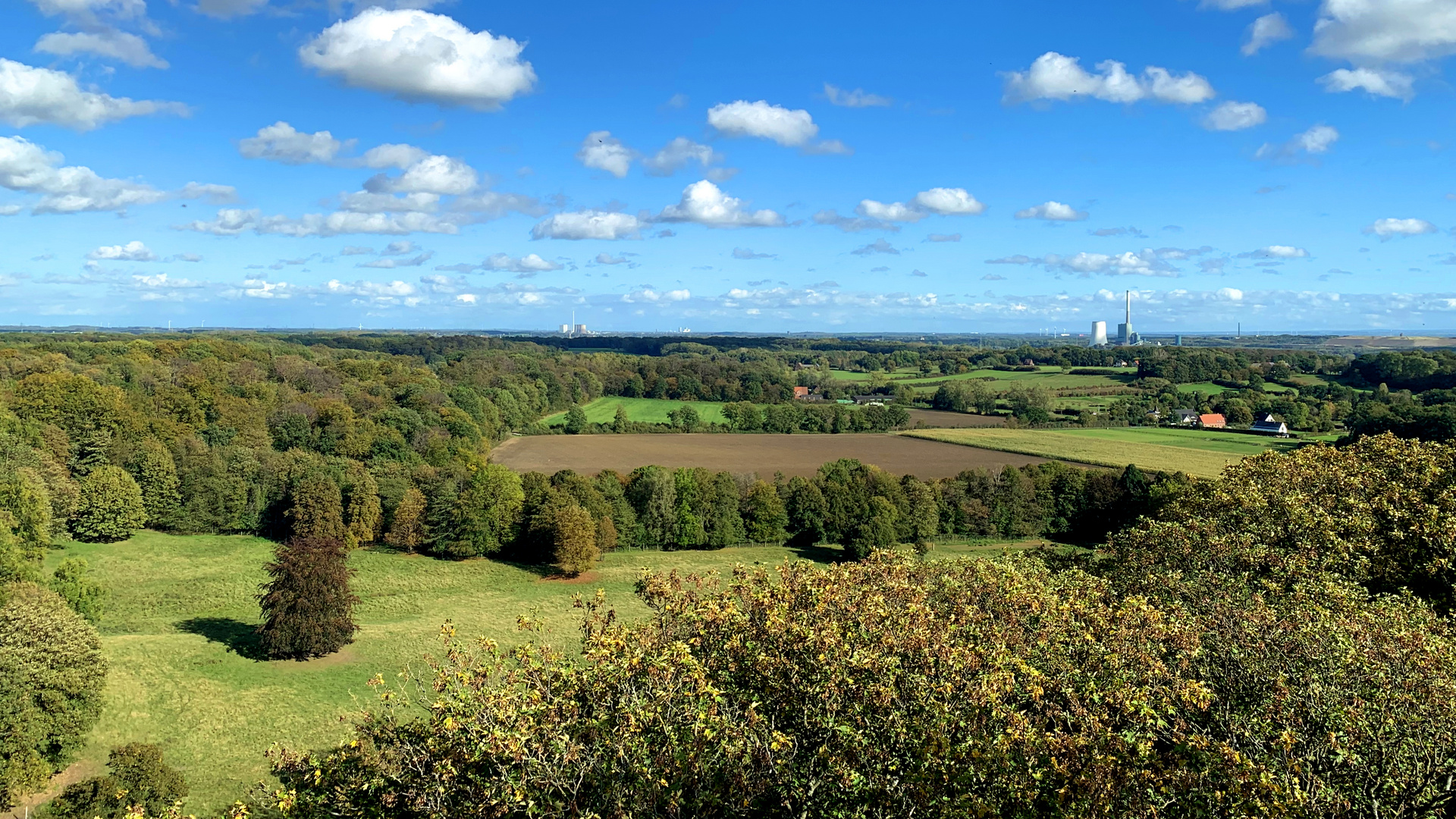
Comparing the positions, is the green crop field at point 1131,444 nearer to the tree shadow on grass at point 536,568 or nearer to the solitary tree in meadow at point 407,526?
the tree shadow on grass at point 536,568

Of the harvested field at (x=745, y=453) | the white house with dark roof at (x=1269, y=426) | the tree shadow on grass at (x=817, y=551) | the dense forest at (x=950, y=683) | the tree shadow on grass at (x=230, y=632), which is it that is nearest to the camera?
the dense forest at (x=950, y=683)

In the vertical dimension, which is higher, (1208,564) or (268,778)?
(1208,564)

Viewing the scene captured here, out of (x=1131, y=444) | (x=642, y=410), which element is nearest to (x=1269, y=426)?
(x=1131, y=444)

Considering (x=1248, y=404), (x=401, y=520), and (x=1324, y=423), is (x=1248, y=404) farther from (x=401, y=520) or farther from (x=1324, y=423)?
(x=401, y=520)

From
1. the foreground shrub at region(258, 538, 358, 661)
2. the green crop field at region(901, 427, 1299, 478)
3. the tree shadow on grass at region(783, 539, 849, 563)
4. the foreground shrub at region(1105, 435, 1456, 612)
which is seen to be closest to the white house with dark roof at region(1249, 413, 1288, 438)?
the green crop field at region(901, 427, 1299, 478)

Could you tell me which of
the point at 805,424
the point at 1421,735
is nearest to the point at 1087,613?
the point at 1421,735

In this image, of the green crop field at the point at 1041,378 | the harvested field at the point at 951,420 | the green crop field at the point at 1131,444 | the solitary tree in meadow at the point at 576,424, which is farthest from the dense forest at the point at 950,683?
the green crop field at the point at 1041,378
